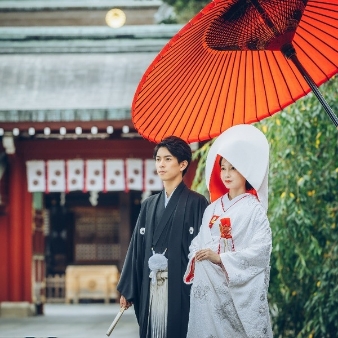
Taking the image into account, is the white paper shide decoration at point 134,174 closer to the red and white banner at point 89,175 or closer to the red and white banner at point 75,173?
the red and white banner at point 89,175

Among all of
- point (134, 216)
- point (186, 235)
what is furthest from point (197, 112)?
point (134, 216)

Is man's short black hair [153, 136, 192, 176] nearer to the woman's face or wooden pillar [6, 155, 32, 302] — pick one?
the woman's face

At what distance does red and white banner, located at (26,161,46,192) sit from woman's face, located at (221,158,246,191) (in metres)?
9.35

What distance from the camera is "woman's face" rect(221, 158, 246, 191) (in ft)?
16.4

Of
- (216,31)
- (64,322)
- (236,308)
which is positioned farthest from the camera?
(64,322)

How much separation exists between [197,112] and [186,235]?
760 millimetres

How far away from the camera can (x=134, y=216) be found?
19.6 meters

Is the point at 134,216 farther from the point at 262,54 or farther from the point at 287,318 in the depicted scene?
the point at 262,54

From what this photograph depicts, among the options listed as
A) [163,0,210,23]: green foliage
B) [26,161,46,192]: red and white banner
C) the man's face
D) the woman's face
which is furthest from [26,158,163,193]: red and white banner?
the woman's face

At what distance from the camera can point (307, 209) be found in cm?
819

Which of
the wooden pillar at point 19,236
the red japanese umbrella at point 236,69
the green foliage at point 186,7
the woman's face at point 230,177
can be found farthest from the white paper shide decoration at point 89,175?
the woman's face at point 230,177

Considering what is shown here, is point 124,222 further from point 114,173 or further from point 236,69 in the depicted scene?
point 236,69

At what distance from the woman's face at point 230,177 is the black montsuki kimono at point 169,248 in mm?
417

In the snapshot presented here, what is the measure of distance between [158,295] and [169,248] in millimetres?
283
